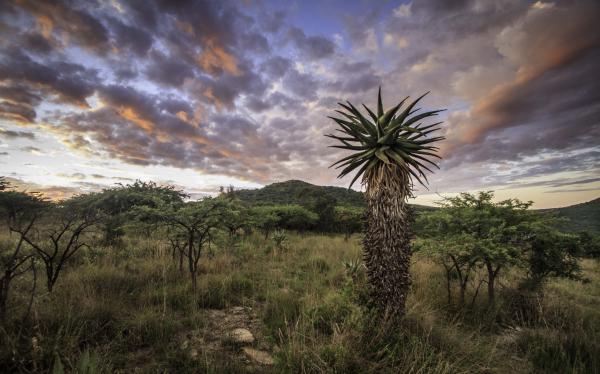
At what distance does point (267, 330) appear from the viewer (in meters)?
4.72

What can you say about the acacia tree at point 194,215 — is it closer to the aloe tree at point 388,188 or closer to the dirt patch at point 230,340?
the dirt patch at point 230,340

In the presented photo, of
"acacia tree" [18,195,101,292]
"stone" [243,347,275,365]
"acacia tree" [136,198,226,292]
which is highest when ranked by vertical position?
"acacia tree" [136,198,226,292]

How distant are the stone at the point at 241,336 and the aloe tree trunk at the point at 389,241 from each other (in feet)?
7.80

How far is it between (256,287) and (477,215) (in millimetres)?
6097

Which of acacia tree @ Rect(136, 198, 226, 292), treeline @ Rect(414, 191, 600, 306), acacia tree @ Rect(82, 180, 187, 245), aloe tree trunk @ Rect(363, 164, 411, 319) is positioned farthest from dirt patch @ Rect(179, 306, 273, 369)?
acacia tree @ Rect(82, 180, 187, 245)

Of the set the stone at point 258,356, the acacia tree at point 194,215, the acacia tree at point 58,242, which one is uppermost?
the acacia tree at point 194,215

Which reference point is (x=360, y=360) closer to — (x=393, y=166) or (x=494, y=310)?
(x=393, y=166)

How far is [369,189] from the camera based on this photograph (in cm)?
496

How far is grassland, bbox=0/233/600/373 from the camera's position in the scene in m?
3.43

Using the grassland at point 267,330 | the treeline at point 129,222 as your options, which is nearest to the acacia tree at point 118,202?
the treeline at point 129,222

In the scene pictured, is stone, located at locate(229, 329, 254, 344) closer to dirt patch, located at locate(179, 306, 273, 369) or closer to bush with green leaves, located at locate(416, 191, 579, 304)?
dirt patch, located at locate(179, 306, 273, 369)

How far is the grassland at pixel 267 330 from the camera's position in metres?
3.43

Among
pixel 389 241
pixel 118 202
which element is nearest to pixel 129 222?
pixel 389 241

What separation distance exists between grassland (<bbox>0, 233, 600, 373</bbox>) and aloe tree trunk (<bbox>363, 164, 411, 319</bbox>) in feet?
1.61
